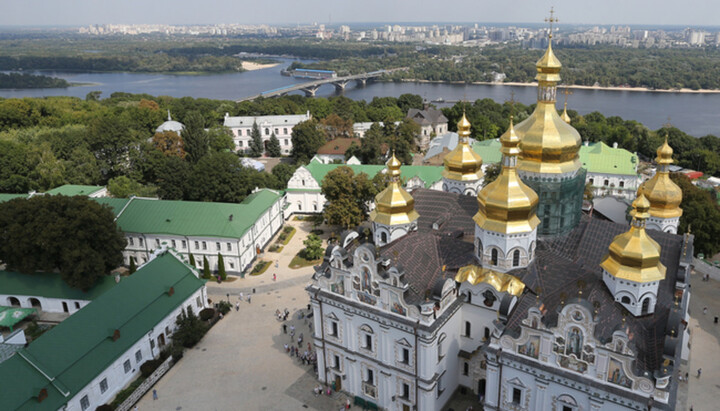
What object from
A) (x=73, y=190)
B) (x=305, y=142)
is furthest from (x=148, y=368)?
(x=305, y=142)

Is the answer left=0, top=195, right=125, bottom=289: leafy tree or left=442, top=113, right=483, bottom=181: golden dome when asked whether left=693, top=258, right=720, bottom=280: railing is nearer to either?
left=442, top=113, right=483, bottom=181: golden dome

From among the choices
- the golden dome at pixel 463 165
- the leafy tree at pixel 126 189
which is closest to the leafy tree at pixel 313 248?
the golden dome at pixel 463 165

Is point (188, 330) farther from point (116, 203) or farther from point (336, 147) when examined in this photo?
point (336, 147)

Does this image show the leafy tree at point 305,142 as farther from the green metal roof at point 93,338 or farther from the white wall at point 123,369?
the white wall at point 123,369

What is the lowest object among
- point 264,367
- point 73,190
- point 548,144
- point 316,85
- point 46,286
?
point 264,367

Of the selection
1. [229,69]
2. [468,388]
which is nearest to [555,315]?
[468,388]

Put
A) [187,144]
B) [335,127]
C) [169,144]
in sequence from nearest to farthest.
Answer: [187,144], [169,144], [335,127]

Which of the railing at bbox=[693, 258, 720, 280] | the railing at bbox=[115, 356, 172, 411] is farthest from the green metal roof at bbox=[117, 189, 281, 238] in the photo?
the railing at bbox=[693, 258, 720, 280]
